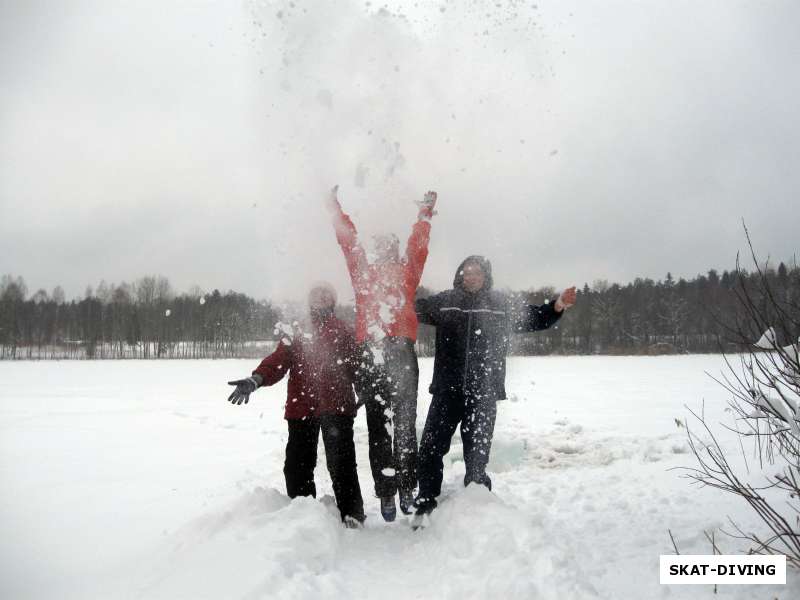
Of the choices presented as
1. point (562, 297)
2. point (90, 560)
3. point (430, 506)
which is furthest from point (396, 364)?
point (90, 560)

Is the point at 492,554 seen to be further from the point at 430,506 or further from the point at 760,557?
the point at 760,557

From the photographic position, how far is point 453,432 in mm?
3650

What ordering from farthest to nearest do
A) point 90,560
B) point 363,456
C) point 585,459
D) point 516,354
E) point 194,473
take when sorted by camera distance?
point 363,456, point 585,459, point 194,473, point 516,354, point 90,560

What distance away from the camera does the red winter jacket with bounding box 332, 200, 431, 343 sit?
357 cm

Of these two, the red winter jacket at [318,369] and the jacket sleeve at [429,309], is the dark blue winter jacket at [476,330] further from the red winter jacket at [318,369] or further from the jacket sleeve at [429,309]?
the red winter jacket at [318,369]

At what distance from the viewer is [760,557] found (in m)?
2.64

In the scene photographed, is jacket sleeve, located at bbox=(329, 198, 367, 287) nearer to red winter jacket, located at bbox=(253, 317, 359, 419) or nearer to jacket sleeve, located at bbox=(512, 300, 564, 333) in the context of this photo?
red winter jacket, located at bbox=(253, 317, 359, 419)

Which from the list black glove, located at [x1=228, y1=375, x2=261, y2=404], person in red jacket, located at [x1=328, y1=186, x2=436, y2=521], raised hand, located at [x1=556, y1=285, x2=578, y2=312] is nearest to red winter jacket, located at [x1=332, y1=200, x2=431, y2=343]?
person in red jacket, located at [x1=328, y1=186, x2=436, y2=521]

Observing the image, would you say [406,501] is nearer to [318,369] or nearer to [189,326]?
[318,369]

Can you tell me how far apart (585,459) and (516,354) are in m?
2.84

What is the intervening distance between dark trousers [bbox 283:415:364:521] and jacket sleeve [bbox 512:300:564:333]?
142cm

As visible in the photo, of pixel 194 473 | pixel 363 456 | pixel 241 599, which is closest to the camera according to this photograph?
pixel 241 599

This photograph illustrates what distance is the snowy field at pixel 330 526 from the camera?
259 cm

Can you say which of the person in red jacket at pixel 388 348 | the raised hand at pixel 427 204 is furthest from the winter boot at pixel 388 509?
the raised hand at pixel 427 204
